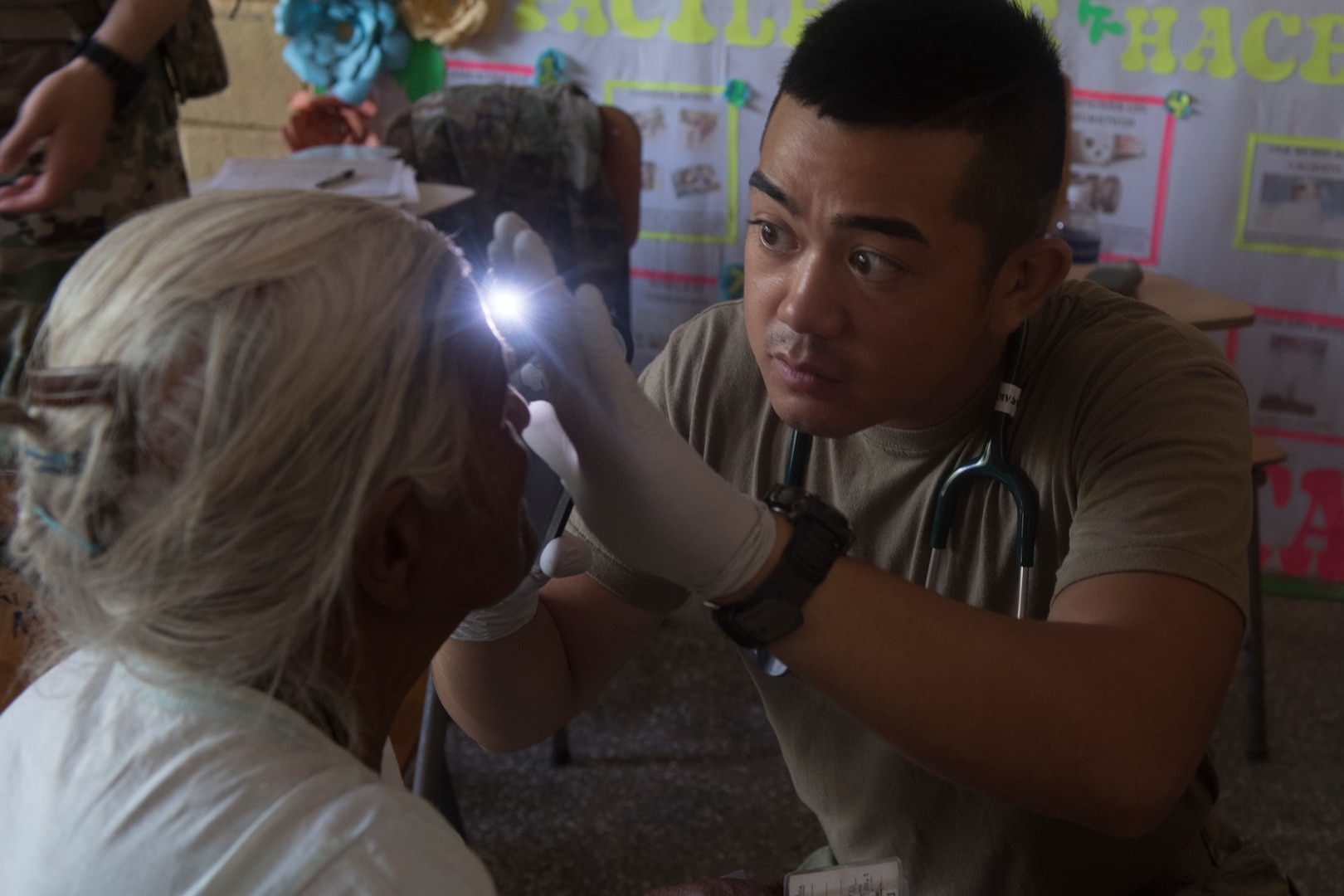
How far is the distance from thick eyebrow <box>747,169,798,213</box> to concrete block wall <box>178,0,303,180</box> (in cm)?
234

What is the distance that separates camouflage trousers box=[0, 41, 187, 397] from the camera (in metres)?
1.66

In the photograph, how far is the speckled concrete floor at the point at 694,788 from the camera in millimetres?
2004

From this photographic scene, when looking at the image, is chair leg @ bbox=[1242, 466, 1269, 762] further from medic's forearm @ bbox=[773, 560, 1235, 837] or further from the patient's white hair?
the patient's white hair

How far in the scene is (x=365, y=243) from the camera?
0.69m

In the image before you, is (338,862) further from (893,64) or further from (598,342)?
(893,64)

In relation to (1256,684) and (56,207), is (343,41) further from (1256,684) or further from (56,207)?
(1256,684)

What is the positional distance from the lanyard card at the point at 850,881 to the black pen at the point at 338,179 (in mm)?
1605

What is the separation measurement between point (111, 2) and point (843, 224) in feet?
4.45

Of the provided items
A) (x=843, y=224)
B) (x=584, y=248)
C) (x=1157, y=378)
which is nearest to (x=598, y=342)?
(x=843, y=224)

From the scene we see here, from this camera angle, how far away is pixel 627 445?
0.81m

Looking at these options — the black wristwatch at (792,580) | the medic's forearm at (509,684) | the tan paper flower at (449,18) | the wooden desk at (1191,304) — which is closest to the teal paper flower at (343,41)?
the tan paper flower at (449,18)

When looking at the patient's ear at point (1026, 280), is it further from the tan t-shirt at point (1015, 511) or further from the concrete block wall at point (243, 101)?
the concrete block wall at point (243, 101)

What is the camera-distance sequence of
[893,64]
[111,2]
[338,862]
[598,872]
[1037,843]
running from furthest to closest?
1. [598,872]
2. [111,2]
3. [1037,843]
4. [893,64]
5. [338,862]

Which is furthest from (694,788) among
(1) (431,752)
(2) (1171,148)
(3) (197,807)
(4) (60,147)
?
(2) (1171,148)
